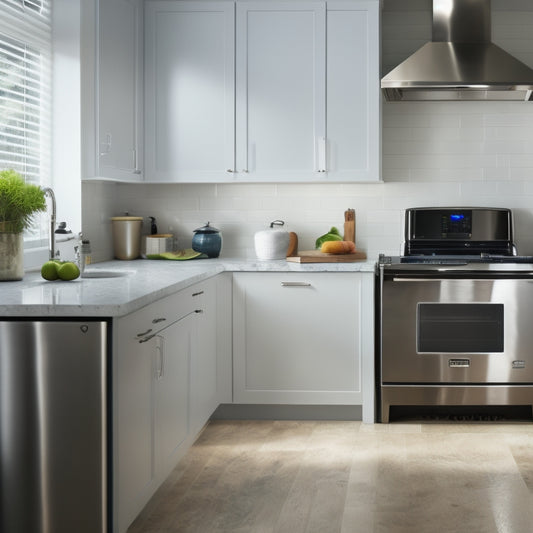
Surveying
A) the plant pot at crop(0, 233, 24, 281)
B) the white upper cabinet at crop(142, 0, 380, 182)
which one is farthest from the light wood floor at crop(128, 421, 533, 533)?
the white upper cabinet at crop(142, 0, 380, 182)

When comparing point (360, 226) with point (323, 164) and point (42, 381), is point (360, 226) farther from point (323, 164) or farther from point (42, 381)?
point (42, 381)

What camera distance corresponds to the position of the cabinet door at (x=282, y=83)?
4.62 metres

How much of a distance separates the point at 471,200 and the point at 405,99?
737 mm

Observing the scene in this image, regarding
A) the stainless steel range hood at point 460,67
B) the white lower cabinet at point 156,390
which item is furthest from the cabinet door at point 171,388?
the stainless steel range hood at point 460,67

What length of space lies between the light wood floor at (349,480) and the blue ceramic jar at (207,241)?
101 centimetres

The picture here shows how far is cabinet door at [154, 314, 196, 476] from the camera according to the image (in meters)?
2.99

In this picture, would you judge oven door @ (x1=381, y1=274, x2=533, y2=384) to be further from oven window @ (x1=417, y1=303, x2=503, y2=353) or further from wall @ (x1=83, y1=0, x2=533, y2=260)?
wall @ (x1=83, y1=0, x2=533, y2=260)

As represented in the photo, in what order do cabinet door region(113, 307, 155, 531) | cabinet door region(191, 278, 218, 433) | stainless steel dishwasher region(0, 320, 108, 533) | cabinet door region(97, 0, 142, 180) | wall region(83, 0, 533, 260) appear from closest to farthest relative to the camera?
stainless steel dishwasher region(0, 320, 108, 533) < cabinet door region(113, 307, 155, 531) < cabinet door region(191, 278, 218, 433) < cabinet door region(97, 0, 142, 180) < wall region(83, 0, 533, 260)

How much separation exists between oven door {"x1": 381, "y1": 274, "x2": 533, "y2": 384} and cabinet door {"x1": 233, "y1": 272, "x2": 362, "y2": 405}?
0.20 metres

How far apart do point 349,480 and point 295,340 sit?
1080mm

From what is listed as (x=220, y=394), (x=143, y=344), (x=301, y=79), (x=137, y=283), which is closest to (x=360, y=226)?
(x=301, y=79)

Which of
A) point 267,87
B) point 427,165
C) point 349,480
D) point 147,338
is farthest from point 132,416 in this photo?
point 427,165

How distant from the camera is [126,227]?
4.82 m

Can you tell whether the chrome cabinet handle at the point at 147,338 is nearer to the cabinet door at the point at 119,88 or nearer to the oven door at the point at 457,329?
the cabinet door at the point at 119,88
